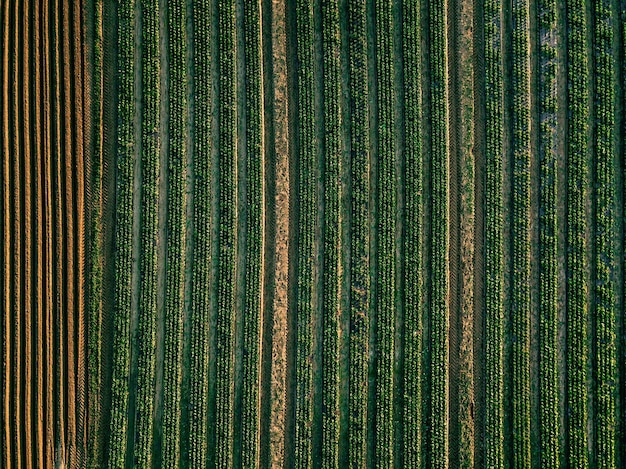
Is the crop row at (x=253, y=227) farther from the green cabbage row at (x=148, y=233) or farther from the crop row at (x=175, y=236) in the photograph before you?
the green cabbage row at (x=148, y=233)

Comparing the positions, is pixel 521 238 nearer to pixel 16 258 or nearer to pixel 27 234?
pixel 27 234

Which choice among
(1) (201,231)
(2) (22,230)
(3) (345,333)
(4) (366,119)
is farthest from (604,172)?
(2) (22,230)

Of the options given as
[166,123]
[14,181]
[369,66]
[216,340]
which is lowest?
[216,340]

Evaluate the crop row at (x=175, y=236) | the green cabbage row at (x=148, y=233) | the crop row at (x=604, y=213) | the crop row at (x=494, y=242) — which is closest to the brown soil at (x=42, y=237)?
the green cabbage row at (x=148, y=233)

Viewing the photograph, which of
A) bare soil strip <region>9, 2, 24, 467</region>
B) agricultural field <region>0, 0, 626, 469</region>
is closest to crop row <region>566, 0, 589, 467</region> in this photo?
agricultural field <region>0, 0, 626, 469</region>

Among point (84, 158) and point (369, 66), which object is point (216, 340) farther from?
point (369, 66)

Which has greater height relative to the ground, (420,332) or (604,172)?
(604,172)

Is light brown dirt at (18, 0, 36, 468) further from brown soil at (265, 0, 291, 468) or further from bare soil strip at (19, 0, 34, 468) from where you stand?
brown soil at (265, 0, 291, 468)
